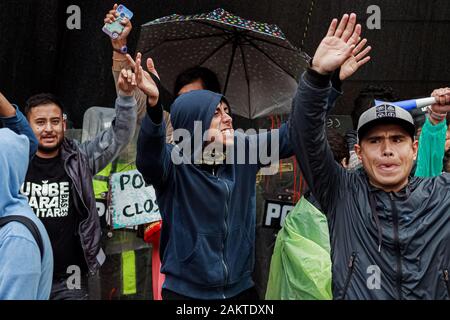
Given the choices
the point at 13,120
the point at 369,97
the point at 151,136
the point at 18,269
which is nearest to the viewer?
the point at 18,269

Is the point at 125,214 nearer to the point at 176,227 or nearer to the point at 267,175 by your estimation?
the point at 267,175

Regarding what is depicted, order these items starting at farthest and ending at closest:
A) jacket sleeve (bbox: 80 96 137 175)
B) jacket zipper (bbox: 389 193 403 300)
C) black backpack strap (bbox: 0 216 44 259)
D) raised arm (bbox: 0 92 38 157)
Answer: jacket sleeve (bbox: 80 96 137 175)
raised arm (bbox: 0 92 38 157)
jacket zipper (bbox: 389 193 403 300)
black backpack strap (bbox: 0 216 44 259)

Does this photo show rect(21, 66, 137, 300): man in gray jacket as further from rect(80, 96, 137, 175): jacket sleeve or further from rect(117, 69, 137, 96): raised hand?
rect(117, 69, 137, 96): raised hand

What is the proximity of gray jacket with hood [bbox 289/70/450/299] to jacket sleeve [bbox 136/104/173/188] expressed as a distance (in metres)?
0.64

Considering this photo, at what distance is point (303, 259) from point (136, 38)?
2527mm

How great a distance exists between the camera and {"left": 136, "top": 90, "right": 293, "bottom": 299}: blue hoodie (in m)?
3.47

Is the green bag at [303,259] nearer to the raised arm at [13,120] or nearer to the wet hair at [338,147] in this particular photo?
the wet hair at [338,147]

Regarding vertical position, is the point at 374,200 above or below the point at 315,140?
below

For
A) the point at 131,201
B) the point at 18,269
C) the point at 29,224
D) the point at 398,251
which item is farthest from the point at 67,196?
the point at 398,251

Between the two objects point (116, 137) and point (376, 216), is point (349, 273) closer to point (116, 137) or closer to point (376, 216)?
point (376, 216)

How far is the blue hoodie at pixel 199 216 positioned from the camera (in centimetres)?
347

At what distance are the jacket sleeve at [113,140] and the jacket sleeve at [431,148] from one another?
168cm

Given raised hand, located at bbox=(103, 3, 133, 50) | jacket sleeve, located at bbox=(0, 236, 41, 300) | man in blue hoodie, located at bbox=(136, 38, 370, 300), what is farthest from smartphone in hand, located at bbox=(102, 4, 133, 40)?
jacket sleeve, located at bbox=(0, 236, 41, 300)

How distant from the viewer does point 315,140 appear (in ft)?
9.89
